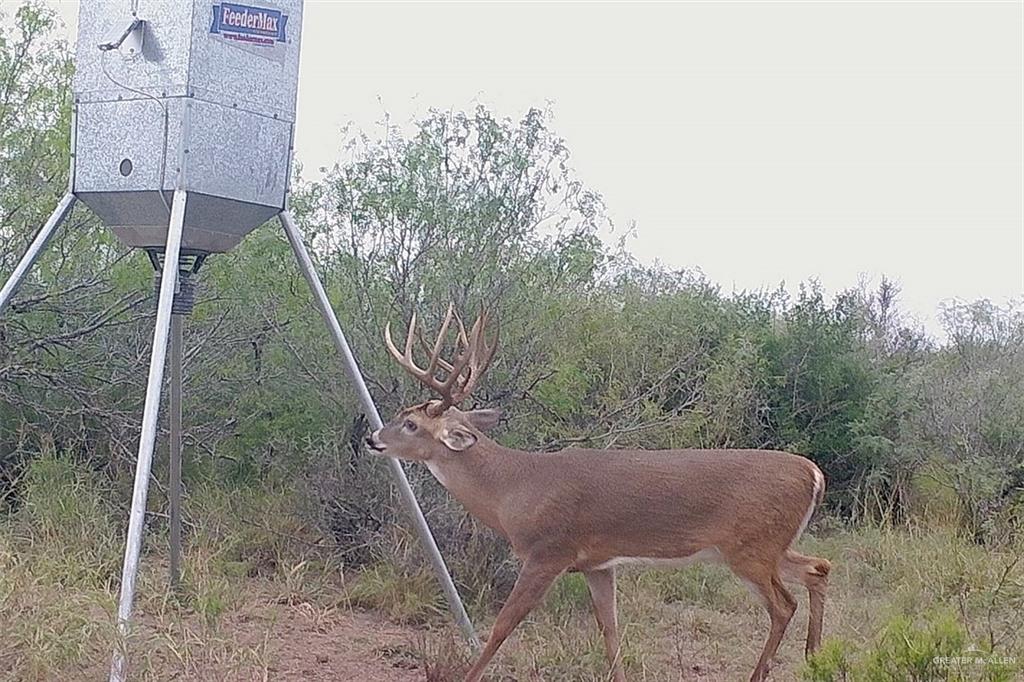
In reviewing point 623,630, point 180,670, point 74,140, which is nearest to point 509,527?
point 623,630

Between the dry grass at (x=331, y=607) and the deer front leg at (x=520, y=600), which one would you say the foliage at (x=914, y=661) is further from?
the deer front leg at (x=520, y=600)

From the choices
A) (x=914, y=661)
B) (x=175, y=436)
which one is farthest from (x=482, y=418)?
(x=914, y=661)

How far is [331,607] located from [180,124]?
3385 millimetres

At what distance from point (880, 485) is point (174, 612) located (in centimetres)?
756

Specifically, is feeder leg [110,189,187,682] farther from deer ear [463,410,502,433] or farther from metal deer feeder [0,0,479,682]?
deer ear [463,410,502,433]

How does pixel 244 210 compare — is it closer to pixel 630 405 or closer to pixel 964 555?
pixel 630 405

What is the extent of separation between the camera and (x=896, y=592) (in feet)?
27.2

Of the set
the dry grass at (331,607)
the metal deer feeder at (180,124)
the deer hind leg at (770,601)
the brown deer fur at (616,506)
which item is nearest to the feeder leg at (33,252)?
the metal deer feeder at (180,124)

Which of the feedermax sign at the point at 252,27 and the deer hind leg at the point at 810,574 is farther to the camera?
the deer hind leg at the point at 810,574

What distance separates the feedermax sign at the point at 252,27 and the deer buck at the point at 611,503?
157cm

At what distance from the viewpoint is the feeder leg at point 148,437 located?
4980mm

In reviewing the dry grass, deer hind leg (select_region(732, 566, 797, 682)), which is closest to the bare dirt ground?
the dry grass

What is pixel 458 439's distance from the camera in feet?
21.6

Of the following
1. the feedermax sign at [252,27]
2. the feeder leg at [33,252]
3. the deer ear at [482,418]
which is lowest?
the deer ear at [482,418]
